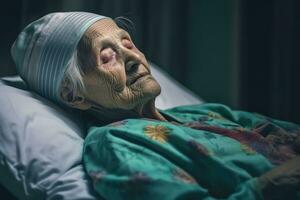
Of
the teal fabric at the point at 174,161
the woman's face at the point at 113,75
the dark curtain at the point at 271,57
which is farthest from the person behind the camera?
the dark curtain at the point at 271,57

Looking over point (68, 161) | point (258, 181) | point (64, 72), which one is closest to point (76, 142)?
point (68, 161)

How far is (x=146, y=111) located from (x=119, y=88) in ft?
0.51

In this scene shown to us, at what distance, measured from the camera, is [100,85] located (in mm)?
1281

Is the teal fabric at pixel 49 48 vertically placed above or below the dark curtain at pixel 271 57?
above

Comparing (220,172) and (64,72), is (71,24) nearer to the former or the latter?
(64,72)

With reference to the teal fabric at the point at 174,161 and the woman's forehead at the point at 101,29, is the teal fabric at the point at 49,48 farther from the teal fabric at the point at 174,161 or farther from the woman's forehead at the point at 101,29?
the teal fabric at the point at 174,161

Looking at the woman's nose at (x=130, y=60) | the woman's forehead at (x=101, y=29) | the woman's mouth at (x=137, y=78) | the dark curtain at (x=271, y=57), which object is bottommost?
the dark curtain at (x=271, y=57)

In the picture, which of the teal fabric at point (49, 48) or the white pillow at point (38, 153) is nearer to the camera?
the white pillow at point (38, 153)

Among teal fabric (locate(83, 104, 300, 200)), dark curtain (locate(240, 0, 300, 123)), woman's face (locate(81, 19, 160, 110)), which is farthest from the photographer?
dark curtain (locate(240, 0, 300, 123))

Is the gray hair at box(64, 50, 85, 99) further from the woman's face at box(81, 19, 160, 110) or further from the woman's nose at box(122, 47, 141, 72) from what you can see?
the woman's nose at box(122, 47, 141, 72)

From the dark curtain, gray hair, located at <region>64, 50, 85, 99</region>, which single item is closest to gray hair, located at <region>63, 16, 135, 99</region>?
gray hair, located at <region>64, 50, 85, 99</region>

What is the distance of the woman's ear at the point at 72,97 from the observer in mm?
1308

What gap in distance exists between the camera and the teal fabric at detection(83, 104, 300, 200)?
1010mm

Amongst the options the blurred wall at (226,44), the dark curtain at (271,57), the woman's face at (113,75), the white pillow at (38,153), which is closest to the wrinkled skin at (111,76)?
the woman's face at (113,75)
